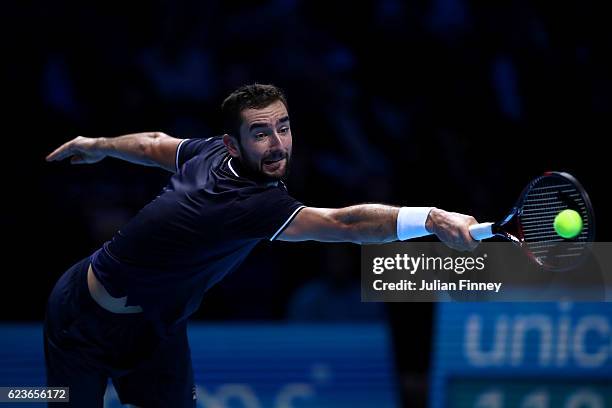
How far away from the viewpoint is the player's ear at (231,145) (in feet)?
16.3

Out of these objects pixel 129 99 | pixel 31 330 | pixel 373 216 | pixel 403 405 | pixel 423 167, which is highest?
pixel 129 99

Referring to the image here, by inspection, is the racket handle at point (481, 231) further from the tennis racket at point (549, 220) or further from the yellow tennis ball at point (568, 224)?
the yellow tennis ball at point (568, 224)

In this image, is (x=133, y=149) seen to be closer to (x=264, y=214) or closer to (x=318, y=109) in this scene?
(x=264, y=214)

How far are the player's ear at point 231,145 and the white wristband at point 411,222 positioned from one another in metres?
0.92

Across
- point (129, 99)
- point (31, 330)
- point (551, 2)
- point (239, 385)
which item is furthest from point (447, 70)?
point (31, 330)

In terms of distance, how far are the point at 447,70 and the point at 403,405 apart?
3.34 metres

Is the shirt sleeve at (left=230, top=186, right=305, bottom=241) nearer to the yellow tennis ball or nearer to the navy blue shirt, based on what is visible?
the navy blue shirt

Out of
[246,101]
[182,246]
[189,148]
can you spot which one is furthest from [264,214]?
[189,148]

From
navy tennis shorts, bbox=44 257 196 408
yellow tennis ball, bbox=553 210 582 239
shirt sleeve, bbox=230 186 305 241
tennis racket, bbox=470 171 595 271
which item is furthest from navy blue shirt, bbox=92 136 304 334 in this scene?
yellow tennis ball, bbox=553 210 582 239

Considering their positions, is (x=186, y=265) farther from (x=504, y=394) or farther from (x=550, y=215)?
(x=504, y=394)

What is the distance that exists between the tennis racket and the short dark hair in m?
1.21

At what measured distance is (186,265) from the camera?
4.94 metres

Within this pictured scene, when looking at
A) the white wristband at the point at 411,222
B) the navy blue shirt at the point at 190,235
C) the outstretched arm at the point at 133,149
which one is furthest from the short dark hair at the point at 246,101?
the white wristband at the point at 411,222

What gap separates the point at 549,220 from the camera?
5.00 meters
